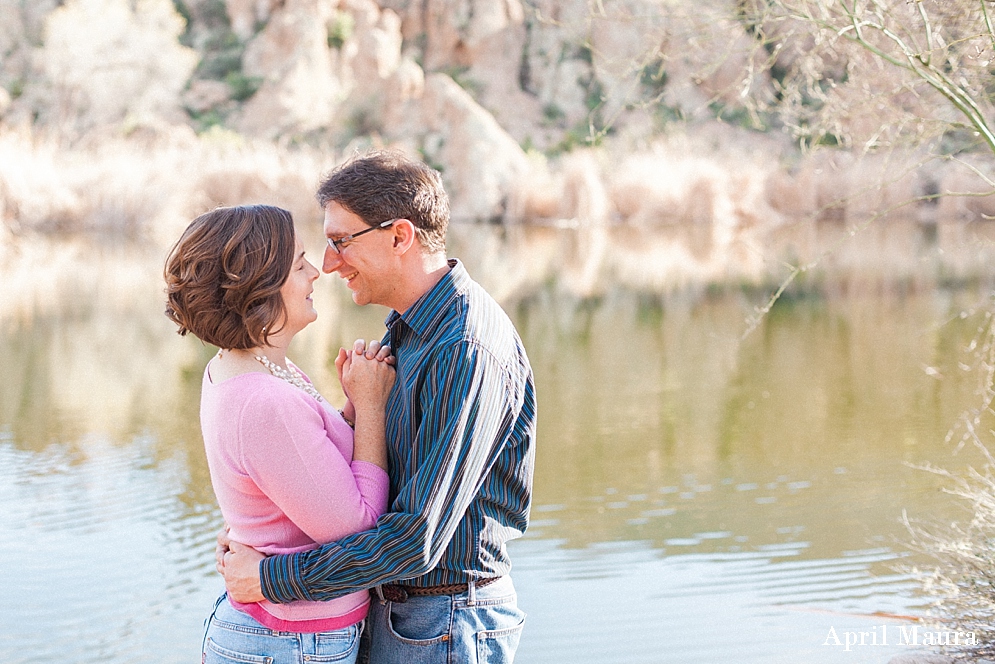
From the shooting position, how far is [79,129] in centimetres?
3862

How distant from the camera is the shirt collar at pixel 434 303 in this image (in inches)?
68.9

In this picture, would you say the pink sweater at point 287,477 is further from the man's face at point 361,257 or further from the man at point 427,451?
the man's face at point 361,257

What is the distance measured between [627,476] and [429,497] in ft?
13.8

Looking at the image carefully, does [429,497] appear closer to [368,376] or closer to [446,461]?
[446,461]

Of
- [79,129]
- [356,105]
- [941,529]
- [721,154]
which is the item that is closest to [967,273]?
[941,529]

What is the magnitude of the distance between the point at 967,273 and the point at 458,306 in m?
13.3

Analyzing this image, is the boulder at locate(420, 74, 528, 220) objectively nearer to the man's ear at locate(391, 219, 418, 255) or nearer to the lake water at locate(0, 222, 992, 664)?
the lake water at locate(0, 222, 992, 664)

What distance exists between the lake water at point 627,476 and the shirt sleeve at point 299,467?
7.11 feet

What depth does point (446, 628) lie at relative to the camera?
5.76 ft

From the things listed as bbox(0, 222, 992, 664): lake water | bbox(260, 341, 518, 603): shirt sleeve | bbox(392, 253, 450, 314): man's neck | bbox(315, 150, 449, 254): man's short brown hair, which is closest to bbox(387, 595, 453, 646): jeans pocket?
bbox(260, 341, 518, 603): shirt sleeve

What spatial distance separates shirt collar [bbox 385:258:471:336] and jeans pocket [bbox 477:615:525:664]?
49 centimetres

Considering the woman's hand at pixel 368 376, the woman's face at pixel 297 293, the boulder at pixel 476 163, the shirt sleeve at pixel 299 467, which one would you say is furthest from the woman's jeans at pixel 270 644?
the boulder at pixel 476 163

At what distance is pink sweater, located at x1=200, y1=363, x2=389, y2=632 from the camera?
165cm

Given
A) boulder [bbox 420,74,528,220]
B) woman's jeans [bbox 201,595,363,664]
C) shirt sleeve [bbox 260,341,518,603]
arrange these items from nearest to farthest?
shirt sleeve [bbox 260,341,518,603], woman's jeans [bbox 201,595,363,664], boulder [bbox 420,74,528,220]
